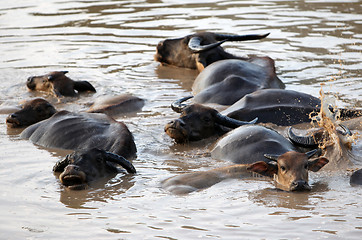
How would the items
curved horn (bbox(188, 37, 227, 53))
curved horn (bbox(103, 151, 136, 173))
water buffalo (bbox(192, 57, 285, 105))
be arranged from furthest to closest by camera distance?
curved horn (bbox(188, 37, 227, 53))
water buffalo (bbox(192, 57, 285, 105))
curved horn (bbox(103, 151, 136, 173))

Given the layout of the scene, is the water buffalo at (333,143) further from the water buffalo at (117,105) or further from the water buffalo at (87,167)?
the water buffalo at (117,105)

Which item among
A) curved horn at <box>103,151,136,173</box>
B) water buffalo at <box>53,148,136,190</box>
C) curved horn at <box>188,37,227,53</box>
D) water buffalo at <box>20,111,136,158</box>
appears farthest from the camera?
curved horn at <box>188,37,227,53</box>

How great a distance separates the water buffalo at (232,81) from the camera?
10734 millimetres

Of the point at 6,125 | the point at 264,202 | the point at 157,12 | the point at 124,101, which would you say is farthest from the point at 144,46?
the point at 264,202

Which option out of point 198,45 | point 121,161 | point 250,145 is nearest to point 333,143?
point 250,145

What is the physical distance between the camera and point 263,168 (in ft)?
23.2

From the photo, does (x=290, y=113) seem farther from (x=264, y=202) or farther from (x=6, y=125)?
(x=6, y=125)

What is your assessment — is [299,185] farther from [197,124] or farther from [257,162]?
[197,124]

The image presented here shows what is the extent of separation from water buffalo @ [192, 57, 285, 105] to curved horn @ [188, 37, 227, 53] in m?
0.78

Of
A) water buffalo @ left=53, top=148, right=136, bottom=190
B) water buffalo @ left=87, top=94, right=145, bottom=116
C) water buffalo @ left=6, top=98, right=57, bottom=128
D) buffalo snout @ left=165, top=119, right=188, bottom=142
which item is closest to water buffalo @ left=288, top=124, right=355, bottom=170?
buffalo snout @ left=165, top=119, right=188, bottom=142

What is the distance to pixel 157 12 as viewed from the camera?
731 inches

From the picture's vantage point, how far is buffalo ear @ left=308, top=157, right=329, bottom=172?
22.8 feet

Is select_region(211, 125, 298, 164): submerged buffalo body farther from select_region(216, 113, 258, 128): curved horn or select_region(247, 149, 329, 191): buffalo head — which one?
select_region(247, 149, 329, 191): buffalo head

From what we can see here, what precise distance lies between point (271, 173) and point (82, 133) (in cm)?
273
